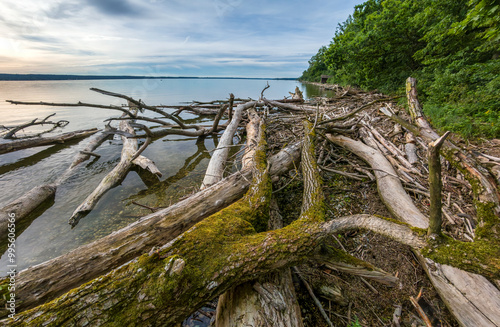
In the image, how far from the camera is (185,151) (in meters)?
8.02

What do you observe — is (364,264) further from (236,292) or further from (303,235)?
(236,292)

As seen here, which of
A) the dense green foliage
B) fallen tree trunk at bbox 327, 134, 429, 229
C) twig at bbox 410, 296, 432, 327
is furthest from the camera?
the dense green foliage

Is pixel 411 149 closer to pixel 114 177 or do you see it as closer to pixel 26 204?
pixel 114 177

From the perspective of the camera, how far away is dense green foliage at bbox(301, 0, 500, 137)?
4.88m

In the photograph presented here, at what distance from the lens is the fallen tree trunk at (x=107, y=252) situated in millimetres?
1942

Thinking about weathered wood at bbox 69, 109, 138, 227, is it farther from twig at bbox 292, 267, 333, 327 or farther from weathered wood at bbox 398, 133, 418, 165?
weathered wood at bbox 398, 133, 418, 165

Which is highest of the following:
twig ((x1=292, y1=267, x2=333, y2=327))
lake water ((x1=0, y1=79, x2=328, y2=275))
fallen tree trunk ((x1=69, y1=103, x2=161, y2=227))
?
twig ((x1=292, y1=267, x2=333, y2=327))

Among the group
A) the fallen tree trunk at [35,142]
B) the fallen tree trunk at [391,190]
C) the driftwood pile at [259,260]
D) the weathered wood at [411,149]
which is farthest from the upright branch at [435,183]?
the fallen tree trunk at [35,142]

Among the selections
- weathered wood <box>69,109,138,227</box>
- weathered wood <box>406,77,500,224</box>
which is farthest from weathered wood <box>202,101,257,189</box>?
weathered wood <box>406,77,500,224</box>

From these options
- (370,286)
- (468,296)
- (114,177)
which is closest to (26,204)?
(114,177)

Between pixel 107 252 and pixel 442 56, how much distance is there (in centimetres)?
1322

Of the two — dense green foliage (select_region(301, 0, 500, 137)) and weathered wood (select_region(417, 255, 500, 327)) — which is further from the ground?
dense green foliage (select_region(301, 0, 500, 137))

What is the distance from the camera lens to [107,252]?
2213 mm

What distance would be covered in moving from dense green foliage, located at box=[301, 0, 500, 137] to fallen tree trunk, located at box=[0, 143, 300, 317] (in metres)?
5.33
